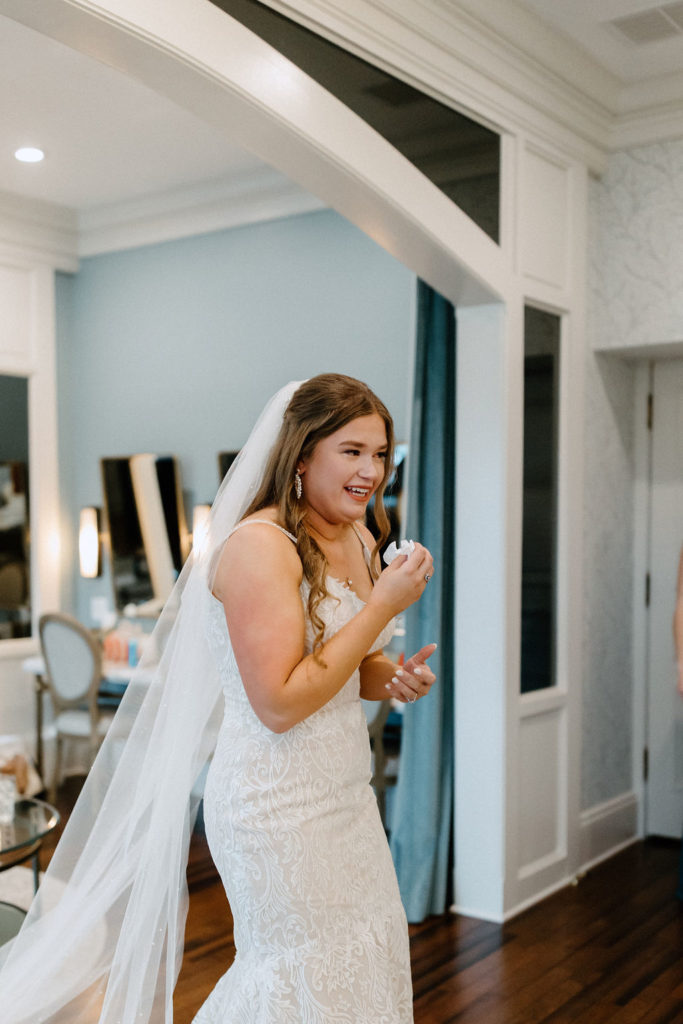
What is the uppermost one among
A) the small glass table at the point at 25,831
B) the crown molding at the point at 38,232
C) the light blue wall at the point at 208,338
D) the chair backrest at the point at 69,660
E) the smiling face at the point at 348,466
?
the crown molding at the point at 38,232

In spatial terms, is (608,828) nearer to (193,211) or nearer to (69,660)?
(69,660)

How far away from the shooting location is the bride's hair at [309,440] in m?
1.82

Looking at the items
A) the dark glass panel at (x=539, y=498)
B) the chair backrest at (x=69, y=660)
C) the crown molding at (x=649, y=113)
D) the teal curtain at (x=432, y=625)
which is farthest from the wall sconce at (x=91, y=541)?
the crown molding at (x=649, y=113)

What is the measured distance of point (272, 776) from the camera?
1.80 m

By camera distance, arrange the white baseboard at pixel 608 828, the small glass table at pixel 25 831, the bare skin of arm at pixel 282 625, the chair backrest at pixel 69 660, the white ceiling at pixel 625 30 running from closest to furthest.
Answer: the bare skin of arm at pixel 282 625 → the small glass table at pixel 25 831 → the white ceiling at pixel 625 30 → the white baseboard at pixel 608 828 → the chair backrest at pixel 69 660

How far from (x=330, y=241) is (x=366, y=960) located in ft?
13.2

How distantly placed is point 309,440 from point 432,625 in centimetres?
210

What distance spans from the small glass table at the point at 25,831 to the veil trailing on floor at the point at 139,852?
1.13 m

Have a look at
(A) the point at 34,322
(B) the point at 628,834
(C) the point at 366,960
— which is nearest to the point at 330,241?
(A) the point at 34,322

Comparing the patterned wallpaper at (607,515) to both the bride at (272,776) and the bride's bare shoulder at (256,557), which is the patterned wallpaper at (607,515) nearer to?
the bride at (272,776)

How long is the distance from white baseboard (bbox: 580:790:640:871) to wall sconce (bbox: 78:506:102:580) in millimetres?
3197

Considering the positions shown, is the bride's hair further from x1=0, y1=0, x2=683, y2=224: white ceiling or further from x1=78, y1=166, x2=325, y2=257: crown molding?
x1=78, y1=166, x2=325, y2=257: crown molding

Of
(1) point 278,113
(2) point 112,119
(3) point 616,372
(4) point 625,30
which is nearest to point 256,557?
(1) point 278,113

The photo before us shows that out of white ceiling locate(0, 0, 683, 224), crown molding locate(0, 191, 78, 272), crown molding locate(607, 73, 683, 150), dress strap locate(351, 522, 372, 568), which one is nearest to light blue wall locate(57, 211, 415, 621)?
→ crown molding locate(0, 191, 78, 272)
